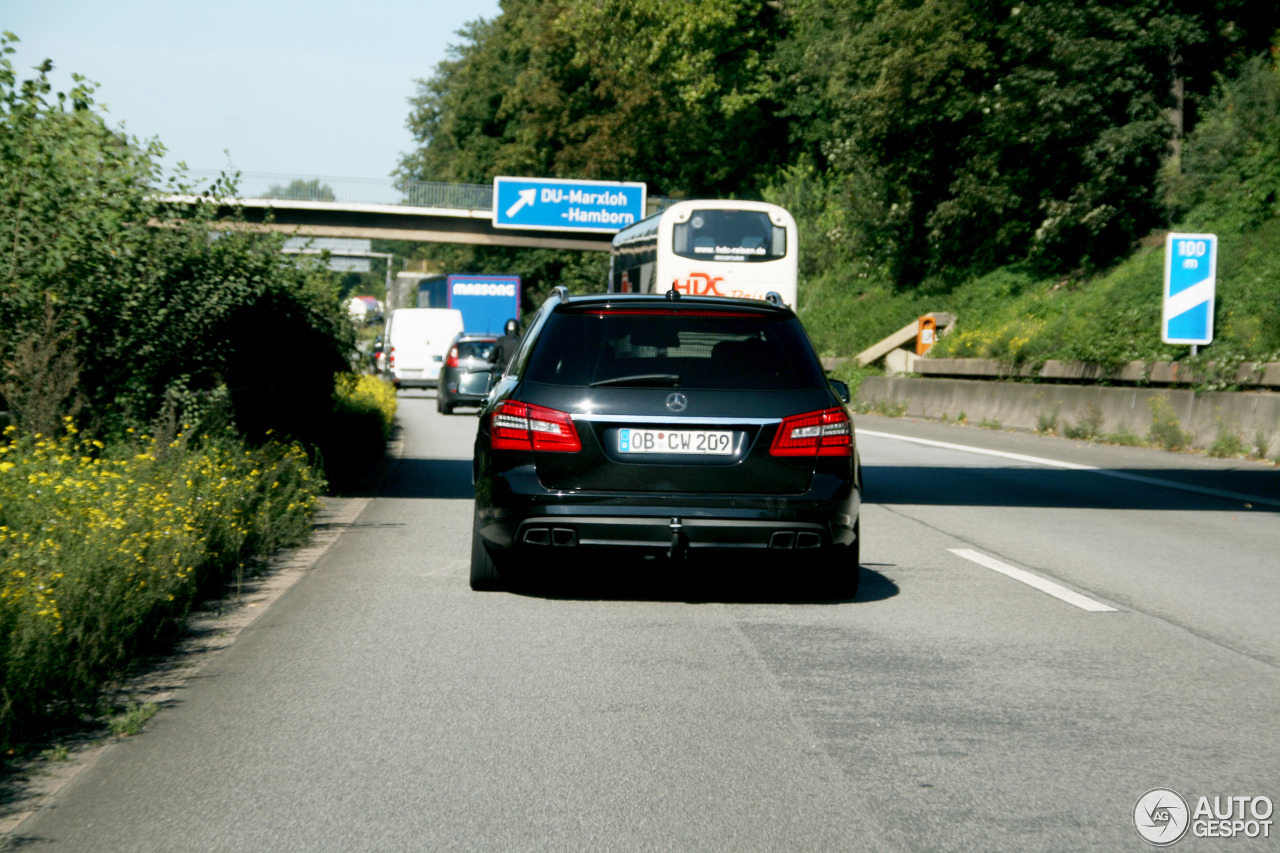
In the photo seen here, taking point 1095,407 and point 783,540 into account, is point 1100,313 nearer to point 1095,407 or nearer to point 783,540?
point 1095,407

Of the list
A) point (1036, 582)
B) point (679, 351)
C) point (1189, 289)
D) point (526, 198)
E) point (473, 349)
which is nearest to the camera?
point (679, 351)

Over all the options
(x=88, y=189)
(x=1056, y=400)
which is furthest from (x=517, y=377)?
(x=1056, y=400)

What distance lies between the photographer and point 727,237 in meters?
29.0

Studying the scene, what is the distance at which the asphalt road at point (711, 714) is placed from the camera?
14.1 feet

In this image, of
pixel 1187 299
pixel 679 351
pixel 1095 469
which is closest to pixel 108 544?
pixel 679 351

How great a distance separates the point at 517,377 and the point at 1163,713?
363cm

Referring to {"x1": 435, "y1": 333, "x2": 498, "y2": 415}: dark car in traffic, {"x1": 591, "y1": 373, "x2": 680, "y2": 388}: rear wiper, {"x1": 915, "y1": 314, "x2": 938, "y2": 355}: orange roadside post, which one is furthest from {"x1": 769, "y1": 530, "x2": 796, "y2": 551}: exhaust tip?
{"x1": 915, "y1": 314, "x2": 938, "y2": 355}: orange roadside post

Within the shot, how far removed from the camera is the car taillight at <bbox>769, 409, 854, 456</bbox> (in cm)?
755

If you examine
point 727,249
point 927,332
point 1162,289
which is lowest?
point 927,332

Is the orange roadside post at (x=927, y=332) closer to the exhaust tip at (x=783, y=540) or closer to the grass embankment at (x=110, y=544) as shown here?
the grass embankment at (x=110, y=544)

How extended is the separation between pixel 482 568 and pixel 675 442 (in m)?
1.47

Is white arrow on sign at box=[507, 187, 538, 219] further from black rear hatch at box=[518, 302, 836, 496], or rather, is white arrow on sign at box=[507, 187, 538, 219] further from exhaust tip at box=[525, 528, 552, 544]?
exhaust tip at box=[525, 528, 552, 544]

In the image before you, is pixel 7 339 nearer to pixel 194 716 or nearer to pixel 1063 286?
pixel 194 716

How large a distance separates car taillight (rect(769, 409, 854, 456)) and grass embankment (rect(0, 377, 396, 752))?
293 cm
